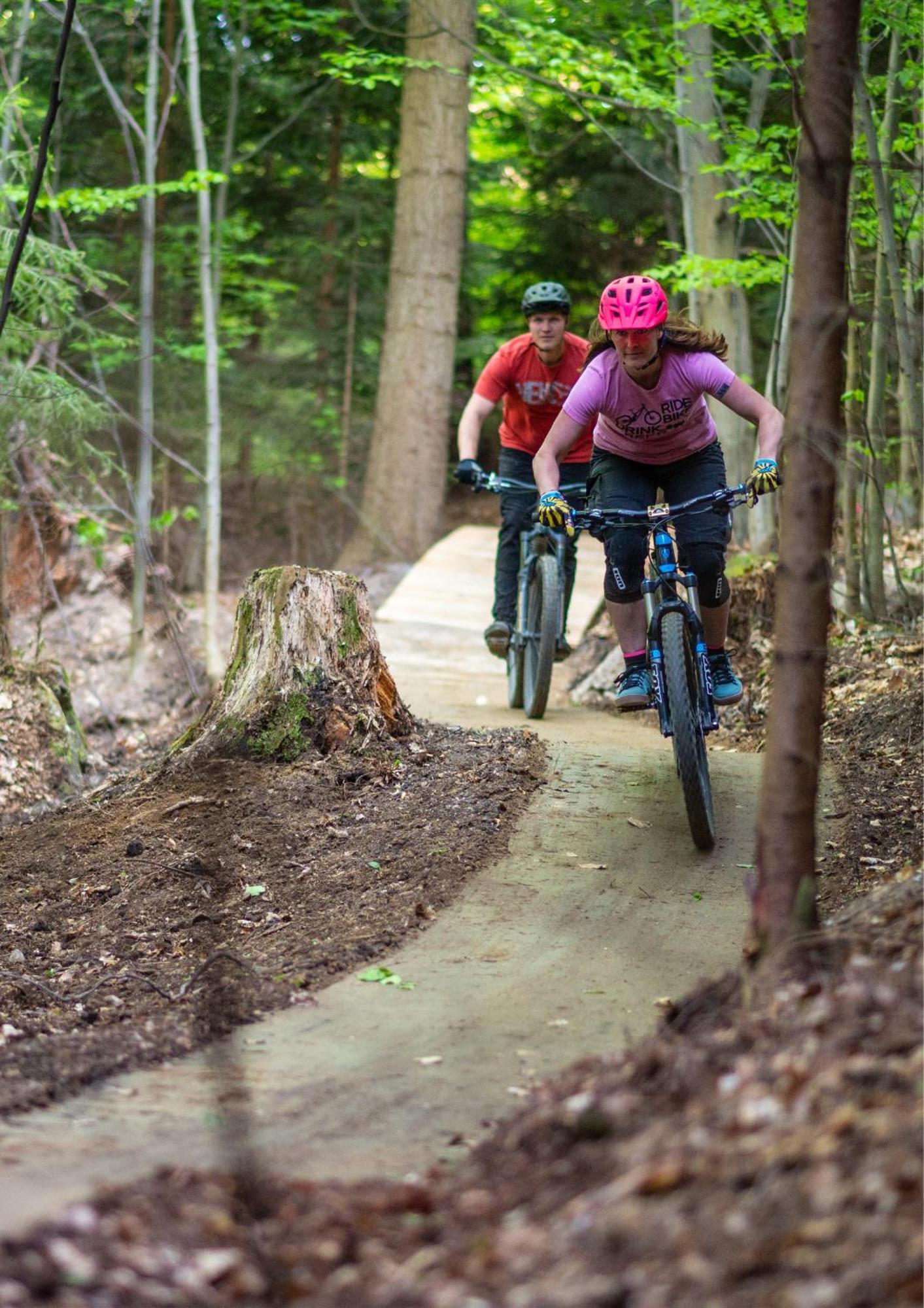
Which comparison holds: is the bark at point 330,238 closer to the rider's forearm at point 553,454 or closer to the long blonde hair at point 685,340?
the rider's forearm at point 553,454

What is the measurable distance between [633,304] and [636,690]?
172cm

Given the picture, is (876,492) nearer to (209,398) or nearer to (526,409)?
(526,409)

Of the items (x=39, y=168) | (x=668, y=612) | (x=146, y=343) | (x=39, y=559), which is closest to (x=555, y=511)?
(x=668, y=612)

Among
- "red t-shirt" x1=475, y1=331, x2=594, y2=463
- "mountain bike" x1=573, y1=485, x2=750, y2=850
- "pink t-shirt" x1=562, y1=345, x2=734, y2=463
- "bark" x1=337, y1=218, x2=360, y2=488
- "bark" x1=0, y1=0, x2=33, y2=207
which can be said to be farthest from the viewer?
"bark" x1=337, y1=218, x2=360, y2=488

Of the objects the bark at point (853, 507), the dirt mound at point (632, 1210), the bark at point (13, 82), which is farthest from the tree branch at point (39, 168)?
the bark at point (853, 507)

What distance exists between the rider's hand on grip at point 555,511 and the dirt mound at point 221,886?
1.34 metres

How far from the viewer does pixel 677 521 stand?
574 centimetres

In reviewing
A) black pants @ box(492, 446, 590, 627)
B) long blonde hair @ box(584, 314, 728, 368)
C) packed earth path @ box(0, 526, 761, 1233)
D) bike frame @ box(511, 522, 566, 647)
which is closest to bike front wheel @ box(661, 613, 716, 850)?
packed earth path @ box(0, 526, 761, 1233)

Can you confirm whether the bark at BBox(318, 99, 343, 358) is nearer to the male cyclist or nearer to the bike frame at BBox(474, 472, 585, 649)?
the male cyclist

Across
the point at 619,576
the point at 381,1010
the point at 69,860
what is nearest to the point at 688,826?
the point at 619,576

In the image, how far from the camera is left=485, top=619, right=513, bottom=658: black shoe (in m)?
8.43

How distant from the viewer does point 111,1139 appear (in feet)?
9.63

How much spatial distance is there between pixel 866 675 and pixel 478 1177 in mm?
5962

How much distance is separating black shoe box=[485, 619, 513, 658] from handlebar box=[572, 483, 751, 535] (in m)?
2.72
